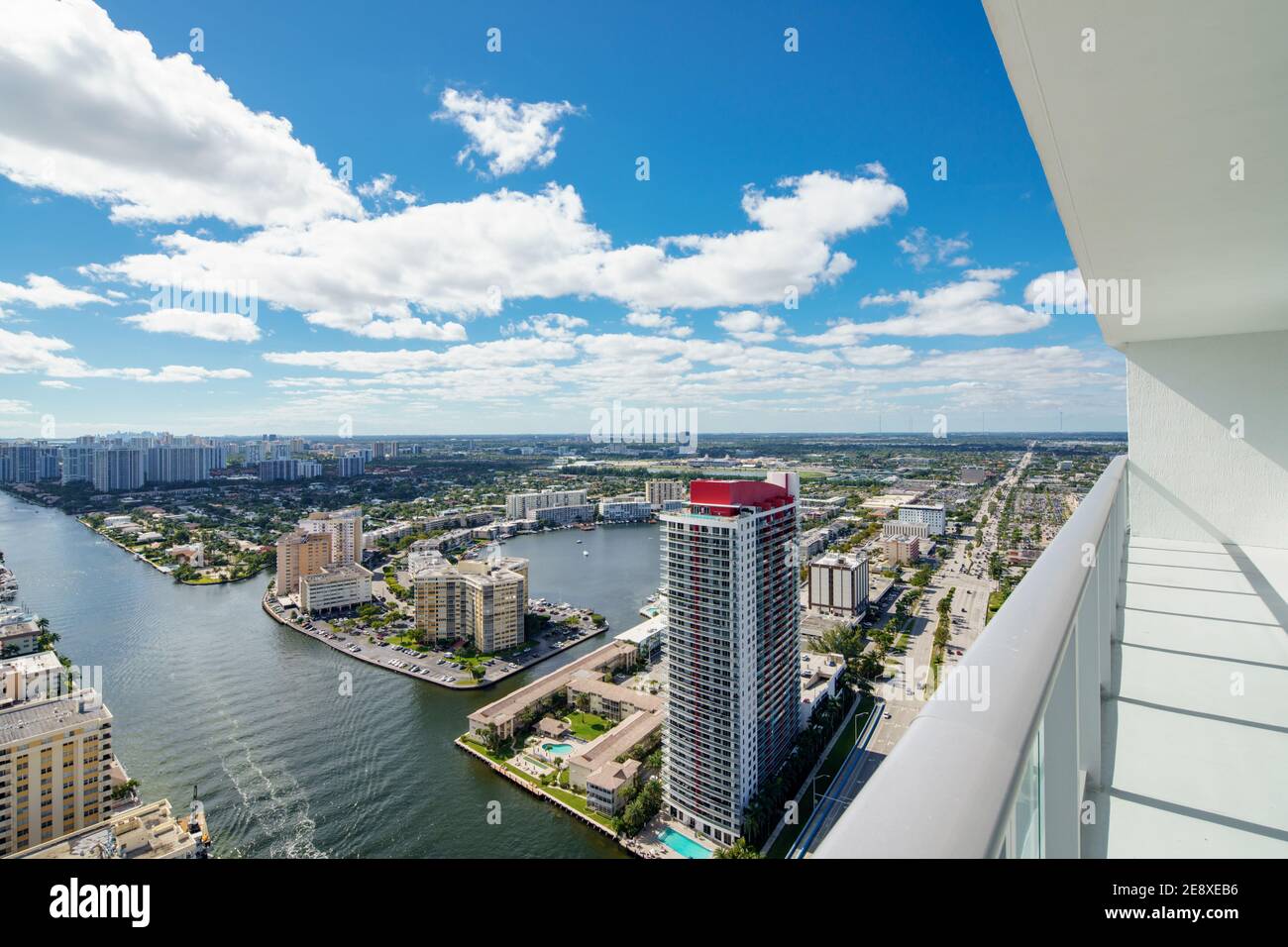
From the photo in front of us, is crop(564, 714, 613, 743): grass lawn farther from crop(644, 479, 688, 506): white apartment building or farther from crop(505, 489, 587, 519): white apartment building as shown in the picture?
crop(644, 479, 688, 506): white apartment building

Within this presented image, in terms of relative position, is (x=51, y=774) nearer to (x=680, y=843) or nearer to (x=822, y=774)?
(x=680, y=843)

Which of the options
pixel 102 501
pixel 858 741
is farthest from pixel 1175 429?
pixel 102 501

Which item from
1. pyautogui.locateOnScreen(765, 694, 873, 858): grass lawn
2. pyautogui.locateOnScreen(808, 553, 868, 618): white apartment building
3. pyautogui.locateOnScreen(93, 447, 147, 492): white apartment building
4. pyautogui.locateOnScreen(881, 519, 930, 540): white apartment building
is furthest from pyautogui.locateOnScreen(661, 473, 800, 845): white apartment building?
pyautogui.locateOnScreen(93, 447, 147, 492): white apartment building

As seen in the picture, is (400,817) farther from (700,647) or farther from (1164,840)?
(1164,840)

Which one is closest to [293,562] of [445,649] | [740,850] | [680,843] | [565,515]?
[445,649]

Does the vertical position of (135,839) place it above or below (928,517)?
below

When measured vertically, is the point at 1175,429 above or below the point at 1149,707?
above

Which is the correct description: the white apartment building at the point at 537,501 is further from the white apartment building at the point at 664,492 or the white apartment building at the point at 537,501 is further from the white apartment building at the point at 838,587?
the white apartment building at the point at 838,587
